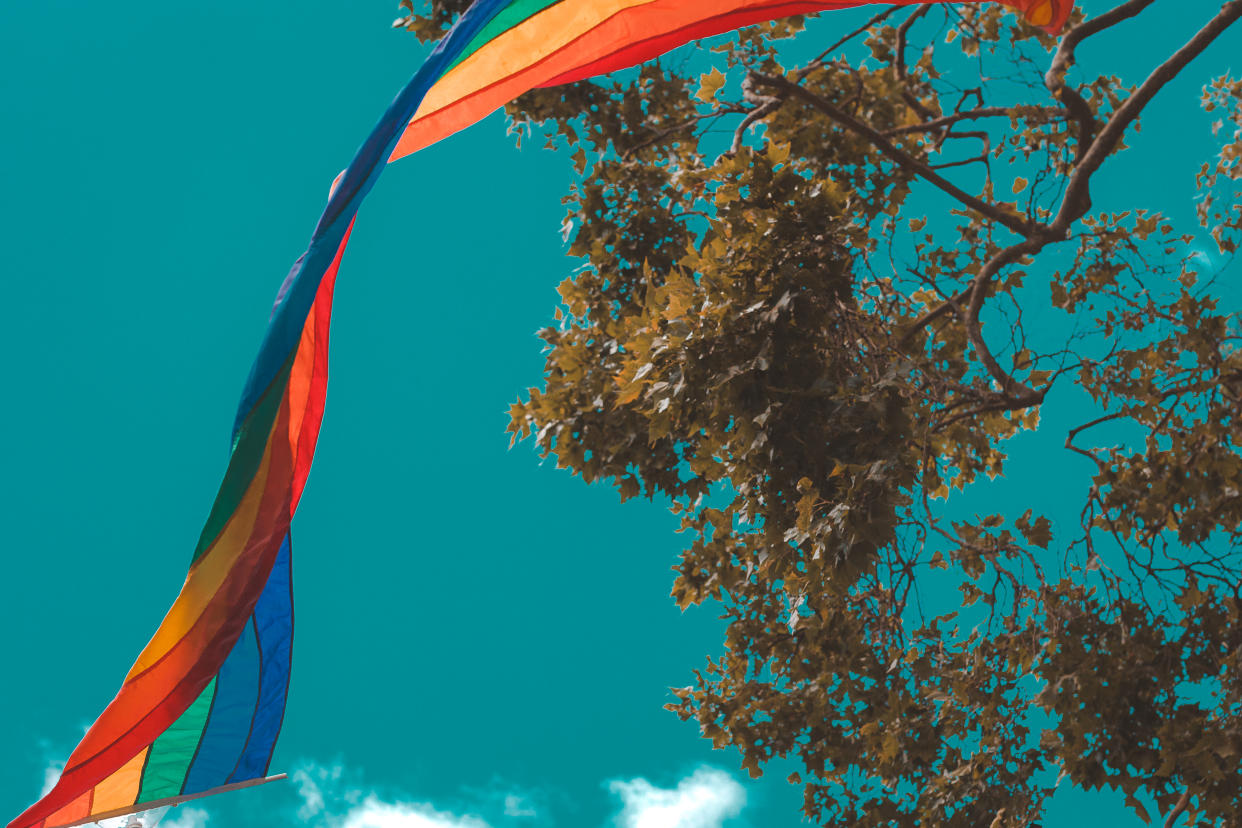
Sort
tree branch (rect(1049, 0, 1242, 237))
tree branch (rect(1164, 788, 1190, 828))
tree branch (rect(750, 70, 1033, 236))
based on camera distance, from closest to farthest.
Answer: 1. tree branch (rect(1164, 788, 1190, 828))
2. tree branch (rect(1049, 0, 1242, 237))
3. tree branch (rect(750, 70, 1033, 236))

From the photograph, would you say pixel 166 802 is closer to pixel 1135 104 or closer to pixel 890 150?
pixel 890 150

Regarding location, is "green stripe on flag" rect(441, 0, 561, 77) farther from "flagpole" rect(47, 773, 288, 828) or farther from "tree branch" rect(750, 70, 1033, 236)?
"flagpole" rect(47, 773, 288, 828)

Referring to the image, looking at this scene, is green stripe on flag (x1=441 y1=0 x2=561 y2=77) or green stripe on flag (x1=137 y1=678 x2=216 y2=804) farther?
green stripe on flag (x1=441 y1=0 x2=561 y2=77)

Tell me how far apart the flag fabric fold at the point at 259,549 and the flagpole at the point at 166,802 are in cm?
1

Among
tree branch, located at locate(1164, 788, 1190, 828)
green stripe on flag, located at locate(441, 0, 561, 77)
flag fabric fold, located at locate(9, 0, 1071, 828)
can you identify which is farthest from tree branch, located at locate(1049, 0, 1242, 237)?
green stripe on flag, located at locate(441, 0, 561, 77)

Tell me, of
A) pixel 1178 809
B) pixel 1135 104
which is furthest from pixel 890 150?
pixel 1178 809

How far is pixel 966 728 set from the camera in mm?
6094

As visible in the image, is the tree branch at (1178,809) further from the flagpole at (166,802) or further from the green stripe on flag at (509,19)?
the green stripe on flag at (509,19)

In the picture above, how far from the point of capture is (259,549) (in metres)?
3.65

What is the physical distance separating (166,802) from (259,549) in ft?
3.20

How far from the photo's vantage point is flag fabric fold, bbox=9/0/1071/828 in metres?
3.49

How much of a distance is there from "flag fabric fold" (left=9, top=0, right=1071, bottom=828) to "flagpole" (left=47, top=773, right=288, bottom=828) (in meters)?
0.01

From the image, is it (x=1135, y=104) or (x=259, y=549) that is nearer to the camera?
(x=259, y=549)

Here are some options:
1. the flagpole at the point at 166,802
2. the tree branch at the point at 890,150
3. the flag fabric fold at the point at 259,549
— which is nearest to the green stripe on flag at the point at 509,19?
the flag fabric fold at the point at 259,549
